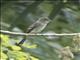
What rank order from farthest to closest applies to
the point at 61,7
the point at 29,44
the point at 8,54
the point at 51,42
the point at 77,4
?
the point at 77,4 → the point at 61,7 → the point at 51,42 → the point at 29,44 → the point at 8,54

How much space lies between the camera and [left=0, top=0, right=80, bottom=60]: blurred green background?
133 inches

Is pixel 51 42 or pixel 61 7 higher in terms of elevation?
pixel 61 7

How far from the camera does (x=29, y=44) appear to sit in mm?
3492

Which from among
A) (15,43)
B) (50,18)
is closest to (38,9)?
(50,18)

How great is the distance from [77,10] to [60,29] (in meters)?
0.42

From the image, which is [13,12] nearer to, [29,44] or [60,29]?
[60,29]

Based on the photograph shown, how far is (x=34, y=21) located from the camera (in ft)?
14.8

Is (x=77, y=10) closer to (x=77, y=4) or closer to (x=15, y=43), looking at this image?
(x=77, y=4)

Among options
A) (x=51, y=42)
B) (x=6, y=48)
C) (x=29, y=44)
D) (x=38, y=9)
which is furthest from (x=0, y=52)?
(x=38, y=9)

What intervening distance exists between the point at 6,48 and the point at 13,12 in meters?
1.63

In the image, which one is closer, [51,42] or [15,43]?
[15,43]

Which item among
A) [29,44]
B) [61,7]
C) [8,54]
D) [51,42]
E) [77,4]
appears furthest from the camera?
[77,4]

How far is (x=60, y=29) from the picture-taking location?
4.76m

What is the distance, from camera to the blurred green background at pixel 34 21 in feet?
11.1
